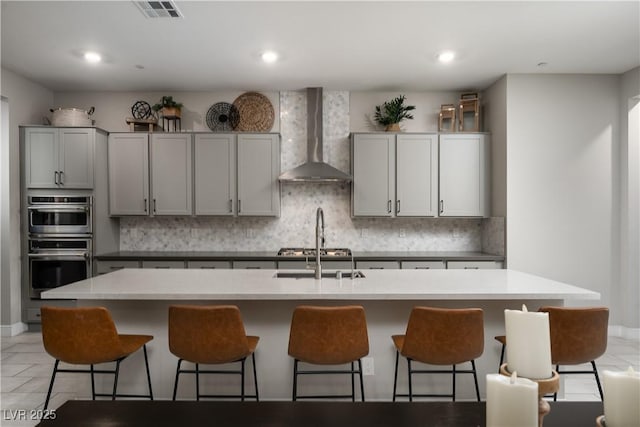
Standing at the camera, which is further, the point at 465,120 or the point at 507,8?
the point at 465,120

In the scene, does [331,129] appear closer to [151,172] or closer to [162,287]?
[151,172]

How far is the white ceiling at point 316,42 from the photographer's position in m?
3.25

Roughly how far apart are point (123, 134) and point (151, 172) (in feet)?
1.89

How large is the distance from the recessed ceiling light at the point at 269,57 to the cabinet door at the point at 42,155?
8.74 feet

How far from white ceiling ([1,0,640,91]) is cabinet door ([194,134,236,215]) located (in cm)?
72

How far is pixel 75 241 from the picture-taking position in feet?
15.7

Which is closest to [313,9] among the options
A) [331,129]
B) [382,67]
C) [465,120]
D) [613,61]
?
[382,67]

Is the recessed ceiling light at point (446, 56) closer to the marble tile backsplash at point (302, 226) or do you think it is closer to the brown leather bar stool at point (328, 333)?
the marble tile backsplash at point (302, 226)

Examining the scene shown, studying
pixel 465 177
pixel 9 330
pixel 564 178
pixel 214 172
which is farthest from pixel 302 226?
pixel 9 330

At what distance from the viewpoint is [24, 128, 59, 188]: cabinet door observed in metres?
4.84

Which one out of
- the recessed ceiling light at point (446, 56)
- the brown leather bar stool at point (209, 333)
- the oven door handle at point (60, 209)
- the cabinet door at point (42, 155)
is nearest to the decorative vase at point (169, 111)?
the cabinet door at point (42, 155)

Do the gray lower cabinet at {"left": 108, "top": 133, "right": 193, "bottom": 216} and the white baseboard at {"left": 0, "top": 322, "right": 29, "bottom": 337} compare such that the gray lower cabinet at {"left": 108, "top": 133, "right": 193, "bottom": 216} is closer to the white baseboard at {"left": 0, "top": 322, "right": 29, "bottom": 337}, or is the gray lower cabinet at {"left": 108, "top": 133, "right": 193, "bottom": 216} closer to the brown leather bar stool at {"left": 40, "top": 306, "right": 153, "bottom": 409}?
the white baseboard at {"left": 0, "top": 322, "right": 29, "bottom": 337}

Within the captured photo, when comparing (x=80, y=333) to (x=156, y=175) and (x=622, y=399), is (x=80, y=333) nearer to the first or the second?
(x=622, y=399)

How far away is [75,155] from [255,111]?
7.16 ft
